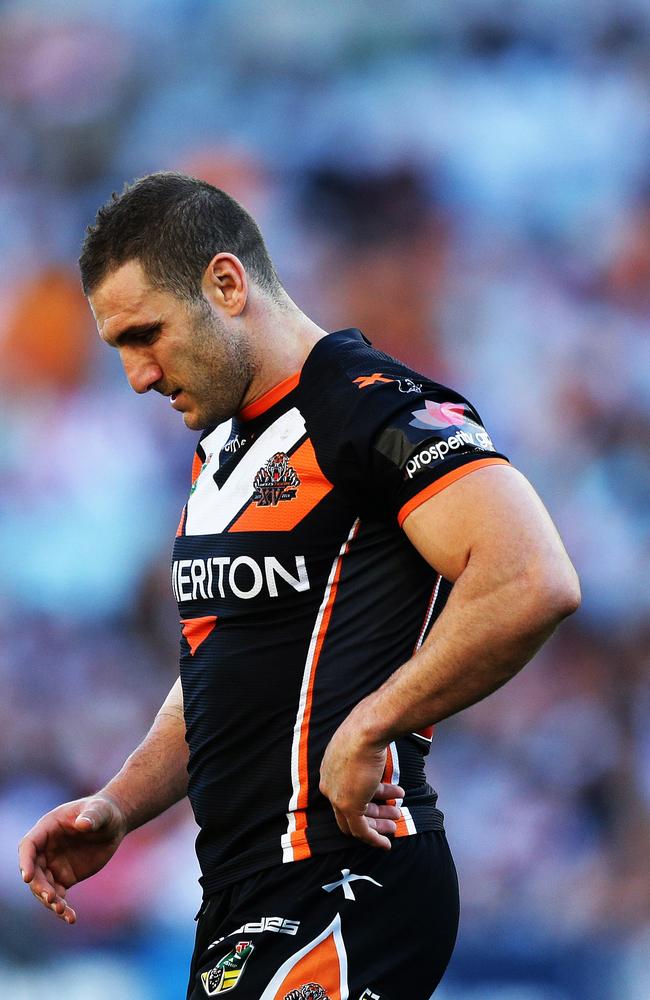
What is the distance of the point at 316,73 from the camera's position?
480cm

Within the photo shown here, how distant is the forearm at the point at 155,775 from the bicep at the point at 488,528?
771 millimetres

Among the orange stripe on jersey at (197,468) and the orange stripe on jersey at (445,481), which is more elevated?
the orange stripe on jersey at (197,468)

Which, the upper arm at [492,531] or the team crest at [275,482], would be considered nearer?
the upper arm at [492,531]

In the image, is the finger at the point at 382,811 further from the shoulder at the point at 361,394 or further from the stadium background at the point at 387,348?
the stadium background at the point at 387,348

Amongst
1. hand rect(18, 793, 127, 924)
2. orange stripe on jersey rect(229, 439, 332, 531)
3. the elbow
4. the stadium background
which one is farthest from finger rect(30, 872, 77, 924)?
the stadium background

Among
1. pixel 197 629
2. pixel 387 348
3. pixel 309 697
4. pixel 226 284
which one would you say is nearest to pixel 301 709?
pixel 309 697

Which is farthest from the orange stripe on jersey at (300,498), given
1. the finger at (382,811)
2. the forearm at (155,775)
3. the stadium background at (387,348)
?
the stadium background at (387,348)

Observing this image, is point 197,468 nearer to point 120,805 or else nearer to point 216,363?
point 216,363

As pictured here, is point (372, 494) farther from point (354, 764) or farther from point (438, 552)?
point (354, 764)

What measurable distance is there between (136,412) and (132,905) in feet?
5.53

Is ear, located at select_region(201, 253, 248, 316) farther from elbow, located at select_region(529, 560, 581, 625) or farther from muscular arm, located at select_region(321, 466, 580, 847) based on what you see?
elbow, located at select_region(529, 560, 581, 625)

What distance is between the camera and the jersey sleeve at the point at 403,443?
6.06ft

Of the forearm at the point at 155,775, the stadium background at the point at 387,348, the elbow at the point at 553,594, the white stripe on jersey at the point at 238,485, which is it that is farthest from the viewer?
the stadium background at the point at 387,348

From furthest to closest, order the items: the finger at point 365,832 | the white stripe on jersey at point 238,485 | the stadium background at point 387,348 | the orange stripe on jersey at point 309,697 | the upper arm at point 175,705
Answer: the stadium background at point 387,348
the upper arm at point 175,705
the white stripe on jersey at point 238,485
the orange stripe on jersey at point 309,697
the finger at point 365,832
